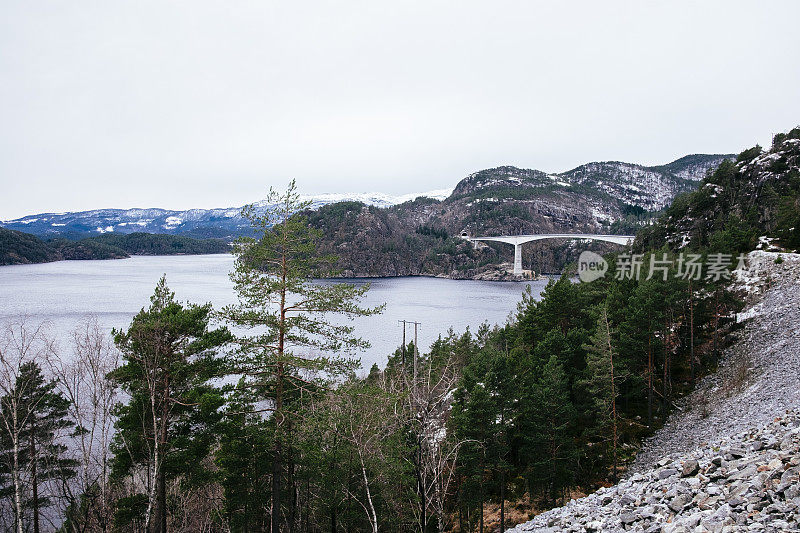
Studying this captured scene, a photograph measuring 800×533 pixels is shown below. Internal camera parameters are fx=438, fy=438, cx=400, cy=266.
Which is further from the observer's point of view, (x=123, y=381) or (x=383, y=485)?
(x=383, y=485)

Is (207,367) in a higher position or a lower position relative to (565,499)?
higher

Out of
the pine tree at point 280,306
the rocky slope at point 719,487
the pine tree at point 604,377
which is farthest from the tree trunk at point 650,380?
the pine tree at point 280,306

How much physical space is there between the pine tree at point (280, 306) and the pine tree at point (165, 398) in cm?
125

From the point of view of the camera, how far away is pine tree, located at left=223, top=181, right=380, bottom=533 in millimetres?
10938

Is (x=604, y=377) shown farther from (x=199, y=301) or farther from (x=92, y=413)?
(x=199, y=301)

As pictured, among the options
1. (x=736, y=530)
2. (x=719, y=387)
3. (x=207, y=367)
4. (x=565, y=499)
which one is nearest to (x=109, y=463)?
(x=207, y=367)

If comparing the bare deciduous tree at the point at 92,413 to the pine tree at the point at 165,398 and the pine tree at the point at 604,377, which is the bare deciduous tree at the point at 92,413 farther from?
the pine tree at the point at 604,377

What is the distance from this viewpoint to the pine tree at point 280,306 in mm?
10938

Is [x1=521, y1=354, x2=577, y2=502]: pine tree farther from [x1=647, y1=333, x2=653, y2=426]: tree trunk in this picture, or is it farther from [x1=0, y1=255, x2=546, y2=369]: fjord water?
[x1=0, y1=255, x2=546, y2=369]: fjord water

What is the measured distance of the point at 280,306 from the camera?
11391mm

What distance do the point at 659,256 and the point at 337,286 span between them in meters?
29.5

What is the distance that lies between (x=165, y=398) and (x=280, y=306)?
3446mm

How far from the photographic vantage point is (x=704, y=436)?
18422 millimetres

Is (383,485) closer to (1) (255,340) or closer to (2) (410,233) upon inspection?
(1) (255,340)
